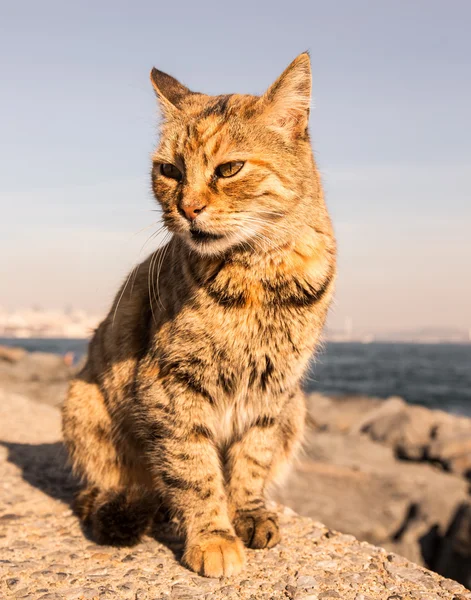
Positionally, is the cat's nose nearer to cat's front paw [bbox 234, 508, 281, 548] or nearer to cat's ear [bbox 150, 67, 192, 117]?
cat's ear [bbox 150, 67, 192, 117]

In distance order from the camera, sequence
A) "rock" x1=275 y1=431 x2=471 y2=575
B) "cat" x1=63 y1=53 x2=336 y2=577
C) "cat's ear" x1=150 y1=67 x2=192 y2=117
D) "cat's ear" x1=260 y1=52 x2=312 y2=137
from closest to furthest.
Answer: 1. "cat" x1=63 y1=53 x2=336 y2=577
2. "cat's ear" x1=260 y1=52 x2=312 y2=137
3. "cat's ear" x1=150 y1=67 x2=192 y2=117
4. "rock" x1=275 y1=431 x2=471 y2=575

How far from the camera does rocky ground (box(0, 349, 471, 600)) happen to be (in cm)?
264

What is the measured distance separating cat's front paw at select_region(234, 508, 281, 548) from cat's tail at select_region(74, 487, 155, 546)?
475 mm

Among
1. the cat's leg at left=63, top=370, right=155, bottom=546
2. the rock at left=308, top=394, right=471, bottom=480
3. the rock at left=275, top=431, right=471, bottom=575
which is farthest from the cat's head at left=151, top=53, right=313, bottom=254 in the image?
the rock at left=308, top=394, right=471, bottom=480

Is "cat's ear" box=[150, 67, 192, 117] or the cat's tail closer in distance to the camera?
the cat's tail

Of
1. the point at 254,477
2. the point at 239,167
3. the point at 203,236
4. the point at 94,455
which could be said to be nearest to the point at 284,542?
the point at 254,477

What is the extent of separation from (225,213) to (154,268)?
2.99 feet

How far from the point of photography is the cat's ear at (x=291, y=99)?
2.86 metres

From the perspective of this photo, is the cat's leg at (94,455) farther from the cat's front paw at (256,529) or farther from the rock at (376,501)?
the rock at (376,501)

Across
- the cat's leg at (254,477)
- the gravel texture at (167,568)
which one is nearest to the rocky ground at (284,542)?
the gravel texture at (167,568)

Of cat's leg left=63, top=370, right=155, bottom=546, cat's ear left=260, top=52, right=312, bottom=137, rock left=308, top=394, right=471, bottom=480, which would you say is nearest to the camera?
cat's ear left=260, top=52, right=312, bottom=137

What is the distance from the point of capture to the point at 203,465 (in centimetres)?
283

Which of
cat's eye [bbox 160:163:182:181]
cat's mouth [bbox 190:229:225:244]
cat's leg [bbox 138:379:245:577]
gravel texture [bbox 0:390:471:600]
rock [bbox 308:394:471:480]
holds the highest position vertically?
cat's eye [bbox 160:163:182:181]

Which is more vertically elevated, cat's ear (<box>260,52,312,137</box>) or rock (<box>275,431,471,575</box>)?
cat's ear (<box>260,52,312,137</box>)
